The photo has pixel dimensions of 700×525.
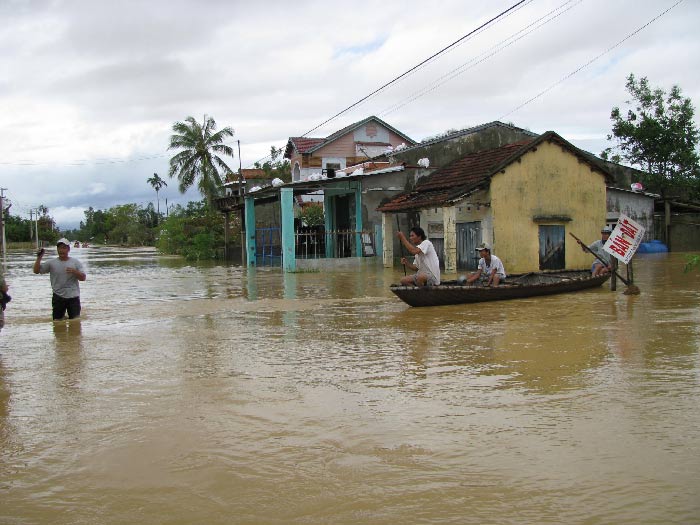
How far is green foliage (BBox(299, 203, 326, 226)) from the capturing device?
36812mm

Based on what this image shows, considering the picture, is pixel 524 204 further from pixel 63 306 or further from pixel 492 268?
pixel 63 306

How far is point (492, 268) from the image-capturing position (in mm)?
14219

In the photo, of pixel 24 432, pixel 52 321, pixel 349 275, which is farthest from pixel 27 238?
pixel 24 432

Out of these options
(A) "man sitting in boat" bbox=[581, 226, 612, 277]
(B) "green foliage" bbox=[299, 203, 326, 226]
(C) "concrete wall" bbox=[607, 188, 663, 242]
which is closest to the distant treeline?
(B) "green foliage" bbox=[299, 203, 326, 226]

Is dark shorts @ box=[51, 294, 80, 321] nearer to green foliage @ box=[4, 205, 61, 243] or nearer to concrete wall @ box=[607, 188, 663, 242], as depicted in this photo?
concrete wall @ box=[607, 188, 663, 242]

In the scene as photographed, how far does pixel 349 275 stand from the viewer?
23.6m

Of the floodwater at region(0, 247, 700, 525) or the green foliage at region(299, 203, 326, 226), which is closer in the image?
the floodwater at region(0, 247, 700, 525)

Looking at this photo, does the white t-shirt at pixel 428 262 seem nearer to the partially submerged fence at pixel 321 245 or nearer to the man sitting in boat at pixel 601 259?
the man sitting in boat at pixel 601 259

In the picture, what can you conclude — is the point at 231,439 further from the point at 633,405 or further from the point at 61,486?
the point at 633,405

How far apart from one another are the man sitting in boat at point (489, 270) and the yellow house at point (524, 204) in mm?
6976

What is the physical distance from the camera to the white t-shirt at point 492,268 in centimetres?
1422

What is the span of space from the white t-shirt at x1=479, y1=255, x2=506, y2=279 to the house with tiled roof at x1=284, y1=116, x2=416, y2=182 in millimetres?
27848

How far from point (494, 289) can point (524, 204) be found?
912 cm

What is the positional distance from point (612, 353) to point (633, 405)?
251 cm
